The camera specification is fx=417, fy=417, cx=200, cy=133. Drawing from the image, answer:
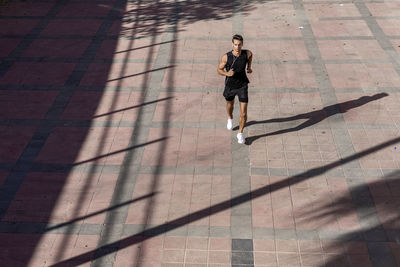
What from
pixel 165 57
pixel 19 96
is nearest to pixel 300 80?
pixel 165 57

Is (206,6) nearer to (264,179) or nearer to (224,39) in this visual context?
(224,39)

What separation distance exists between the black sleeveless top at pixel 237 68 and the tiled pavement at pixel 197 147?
1419 mm

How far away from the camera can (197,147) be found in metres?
8.98

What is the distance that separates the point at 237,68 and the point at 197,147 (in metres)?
1.98

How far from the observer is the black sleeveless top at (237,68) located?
26.0 ft

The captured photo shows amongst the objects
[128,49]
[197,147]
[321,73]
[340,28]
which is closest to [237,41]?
[197,147]

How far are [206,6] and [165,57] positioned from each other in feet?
15.9

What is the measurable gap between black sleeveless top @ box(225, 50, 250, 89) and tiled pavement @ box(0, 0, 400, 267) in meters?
1.42

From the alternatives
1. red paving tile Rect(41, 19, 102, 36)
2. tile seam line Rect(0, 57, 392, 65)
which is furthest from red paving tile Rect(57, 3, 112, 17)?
tile seam line Rect(0, 57, 392, 65)

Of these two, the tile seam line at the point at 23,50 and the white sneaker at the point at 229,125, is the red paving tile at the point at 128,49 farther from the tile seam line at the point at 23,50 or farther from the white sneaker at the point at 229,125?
the white sneaker at the point at 229,125

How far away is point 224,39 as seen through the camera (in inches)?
534

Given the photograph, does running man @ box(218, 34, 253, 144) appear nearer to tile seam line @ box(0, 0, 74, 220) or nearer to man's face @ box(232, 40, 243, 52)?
man's face @ box(232, 40, 243, 52)

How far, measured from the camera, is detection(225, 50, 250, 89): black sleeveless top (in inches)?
313

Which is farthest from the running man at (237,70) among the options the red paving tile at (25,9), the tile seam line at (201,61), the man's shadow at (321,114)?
the red paving tile at (25,9)
